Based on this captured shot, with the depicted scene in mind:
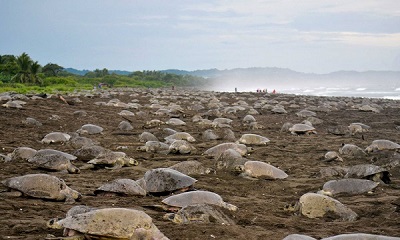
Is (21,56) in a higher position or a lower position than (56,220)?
higher

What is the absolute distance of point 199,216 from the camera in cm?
387

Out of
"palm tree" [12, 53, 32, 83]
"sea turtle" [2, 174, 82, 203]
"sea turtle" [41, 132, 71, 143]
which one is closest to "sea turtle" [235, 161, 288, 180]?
"sea turtle" [2, 174, 82, 203]

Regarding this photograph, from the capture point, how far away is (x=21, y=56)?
46.3 m

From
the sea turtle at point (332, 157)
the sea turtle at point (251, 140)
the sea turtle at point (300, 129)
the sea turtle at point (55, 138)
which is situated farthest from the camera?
the sea turtle at point (300, 129)

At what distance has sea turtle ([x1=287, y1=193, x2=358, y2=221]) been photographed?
14.6ft

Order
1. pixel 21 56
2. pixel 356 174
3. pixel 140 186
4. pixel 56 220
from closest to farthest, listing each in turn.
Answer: pixel 56 220 → pixel 140 186 → pixel 356 174 → pixel 21 56

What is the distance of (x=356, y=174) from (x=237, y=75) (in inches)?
5904

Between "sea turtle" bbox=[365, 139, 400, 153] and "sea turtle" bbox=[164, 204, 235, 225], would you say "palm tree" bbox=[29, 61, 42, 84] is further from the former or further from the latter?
"sea turtle" bbox=[164, 204, 235, 225]

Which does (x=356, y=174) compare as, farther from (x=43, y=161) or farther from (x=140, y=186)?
(x=43, y=161)

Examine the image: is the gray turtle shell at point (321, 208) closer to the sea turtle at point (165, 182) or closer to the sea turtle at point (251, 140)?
the sea turtle at point (165, 182)

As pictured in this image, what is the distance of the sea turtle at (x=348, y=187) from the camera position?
5.42 meters

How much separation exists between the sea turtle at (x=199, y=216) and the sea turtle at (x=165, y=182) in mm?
984

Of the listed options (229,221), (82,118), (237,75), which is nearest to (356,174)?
(229,221)

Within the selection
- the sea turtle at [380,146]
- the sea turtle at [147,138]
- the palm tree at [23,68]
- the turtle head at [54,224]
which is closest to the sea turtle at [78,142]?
the sea turtle at [147,138]
